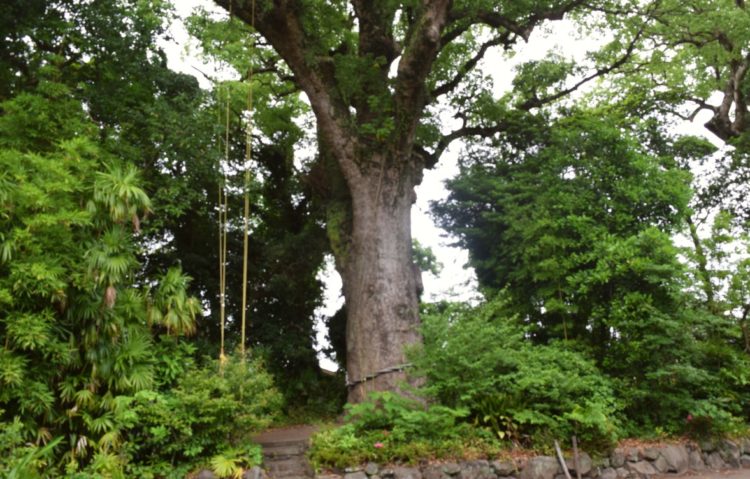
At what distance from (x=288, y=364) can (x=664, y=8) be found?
1049cm

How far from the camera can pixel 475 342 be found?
22.5 ft

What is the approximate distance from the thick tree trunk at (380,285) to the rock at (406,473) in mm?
1979

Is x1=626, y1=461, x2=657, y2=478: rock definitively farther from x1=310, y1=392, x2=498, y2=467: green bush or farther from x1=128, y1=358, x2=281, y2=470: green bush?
x1=128, y1=358, x2=281, y2=470: green bush

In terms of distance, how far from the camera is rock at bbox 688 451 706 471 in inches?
288

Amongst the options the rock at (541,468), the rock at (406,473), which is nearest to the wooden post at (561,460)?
the rock at (541,468)

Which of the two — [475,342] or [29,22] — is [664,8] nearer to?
[475,342]

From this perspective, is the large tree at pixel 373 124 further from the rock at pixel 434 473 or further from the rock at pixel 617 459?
the rock at pixel 617 459

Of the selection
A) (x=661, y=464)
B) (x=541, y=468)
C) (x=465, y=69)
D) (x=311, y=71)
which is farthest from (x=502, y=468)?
(x=465, y=69)

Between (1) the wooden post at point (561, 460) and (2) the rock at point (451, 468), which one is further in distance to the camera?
(1) the wooden post at point (561, 460)

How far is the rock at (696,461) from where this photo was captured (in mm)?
7305

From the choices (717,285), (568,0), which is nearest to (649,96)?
(568,0)

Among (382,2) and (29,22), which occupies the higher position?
(382,2)

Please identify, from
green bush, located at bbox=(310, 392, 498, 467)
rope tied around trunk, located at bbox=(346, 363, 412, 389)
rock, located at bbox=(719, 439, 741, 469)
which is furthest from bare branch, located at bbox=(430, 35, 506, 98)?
rock, located at bbox=(719, 439, 741, 469)

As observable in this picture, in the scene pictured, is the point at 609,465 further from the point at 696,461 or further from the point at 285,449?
the point at 285,449
